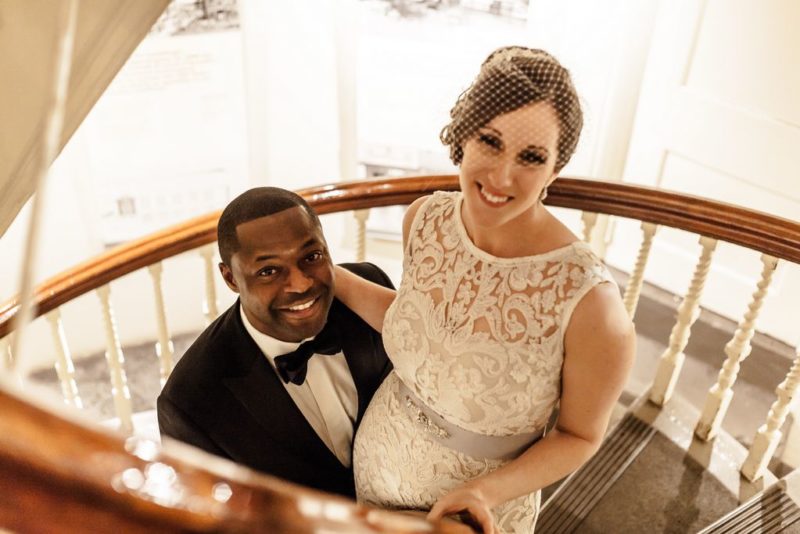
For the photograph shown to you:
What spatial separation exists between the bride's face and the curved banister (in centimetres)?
80

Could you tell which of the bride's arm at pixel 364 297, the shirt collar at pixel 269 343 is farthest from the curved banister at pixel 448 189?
the shirt collar at pixel 269 343

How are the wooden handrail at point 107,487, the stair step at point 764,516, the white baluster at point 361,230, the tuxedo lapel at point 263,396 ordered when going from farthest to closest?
the white baluster at point 361,230, the stair step at point 764,516, the tuxedo lapel at point 263,396, the wooden handrail at point 107,487

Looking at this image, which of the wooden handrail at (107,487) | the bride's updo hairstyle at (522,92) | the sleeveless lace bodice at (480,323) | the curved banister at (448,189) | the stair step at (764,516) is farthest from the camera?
the stair step at (764,516)

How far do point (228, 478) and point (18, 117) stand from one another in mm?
1513

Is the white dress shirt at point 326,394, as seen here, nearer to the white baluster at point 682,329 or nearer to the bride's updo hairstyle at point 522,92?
the bride's updo hairstyle at point 522,92

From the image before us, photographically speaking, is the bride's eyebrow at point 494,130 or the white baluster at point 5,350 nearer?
the bride's eyebrow at point 494,130

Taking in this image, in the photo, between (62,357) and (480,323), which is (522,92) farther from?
(62,357)

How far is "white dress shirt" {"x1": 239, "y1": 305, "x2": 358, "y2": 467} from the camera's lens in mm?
1784

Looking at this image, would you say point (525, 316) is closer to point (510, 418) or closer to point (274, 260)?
point (510, 418)

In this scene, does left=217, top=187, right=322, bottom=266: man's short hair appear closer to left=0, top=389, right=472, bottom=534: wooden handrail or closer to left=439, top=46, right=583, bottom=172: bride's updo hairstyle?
left=439, top=46, right=583, bottom=172: bride's updo hairstyle

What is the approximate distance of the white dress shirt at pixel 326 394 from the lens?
1.78m

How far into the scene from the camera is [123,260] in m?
2.14

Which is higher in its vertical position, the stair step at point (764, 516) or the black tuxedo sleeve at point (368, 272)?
the black tuxedo sleeve at point (368, 272)

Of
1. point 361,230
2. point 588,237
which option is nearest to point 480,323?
point 588,237
